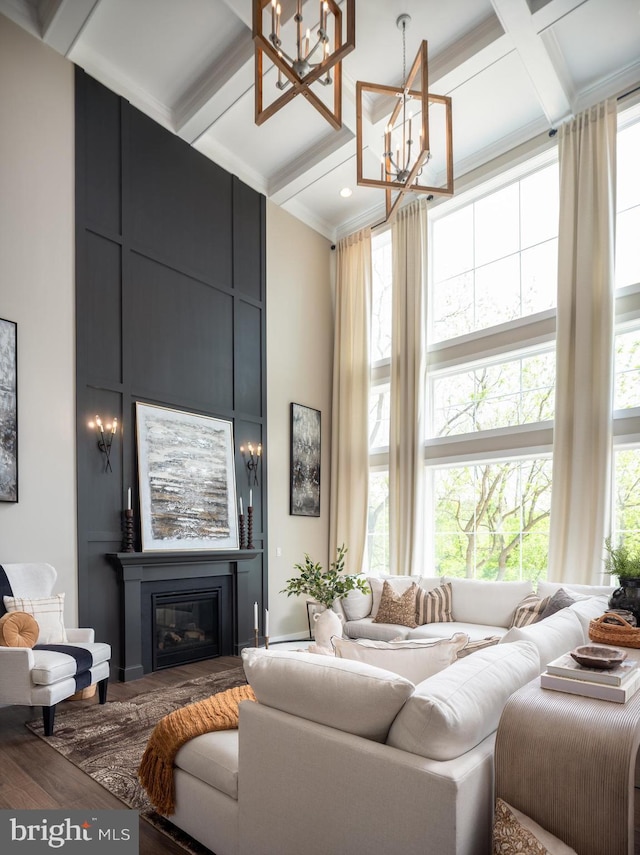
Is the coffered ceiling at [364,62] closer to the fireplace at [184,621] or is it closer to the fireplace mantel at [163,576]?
the fireplace mantel at [163,576]

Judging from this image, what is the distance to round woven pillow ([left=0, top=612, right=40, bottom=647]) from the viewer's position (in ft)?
11.8

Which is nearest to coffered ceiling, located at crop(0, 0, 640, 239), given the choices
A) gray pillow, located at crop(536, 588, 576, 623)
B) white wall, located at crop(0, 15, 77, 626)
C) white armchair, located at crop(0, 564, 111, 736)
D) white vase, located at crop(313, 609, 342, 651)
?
white wall, located at crop(0, 15, 77, 626)

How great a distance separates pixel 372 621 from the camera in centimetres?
570

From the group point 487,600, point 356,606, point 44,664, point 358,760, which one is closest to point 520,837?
point 358,760

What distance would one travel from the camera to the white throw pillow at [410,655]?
2094mm

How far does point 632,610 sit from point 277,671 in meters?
2.28

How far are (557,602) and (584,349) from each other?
2.37 m

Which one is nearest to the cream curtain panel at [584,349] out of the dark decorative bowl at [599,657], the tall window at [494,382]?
the tall window at [494,382]

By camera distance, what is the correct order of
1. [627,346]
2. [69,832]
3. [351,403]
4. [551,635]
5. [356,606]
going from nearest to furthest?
1. [69,832]
2. [551,635]
3. [627,346]
4. [356,606]
5. [351,403]

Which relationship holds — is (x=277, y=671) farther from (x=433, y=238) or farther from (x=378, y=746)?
(x=433, y=238)

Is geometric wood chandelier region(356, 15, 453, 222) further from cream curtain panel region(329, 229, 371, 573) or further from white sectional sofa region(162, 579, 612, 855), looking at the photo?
white sectional sofa region(162, 579, 612, 855)

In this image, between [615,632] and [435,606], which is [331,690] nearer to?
[615,632]

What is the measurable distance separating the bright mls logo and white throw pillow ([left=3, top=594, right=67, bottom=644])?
5.35 feet

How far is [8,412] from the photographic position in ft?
14.4
